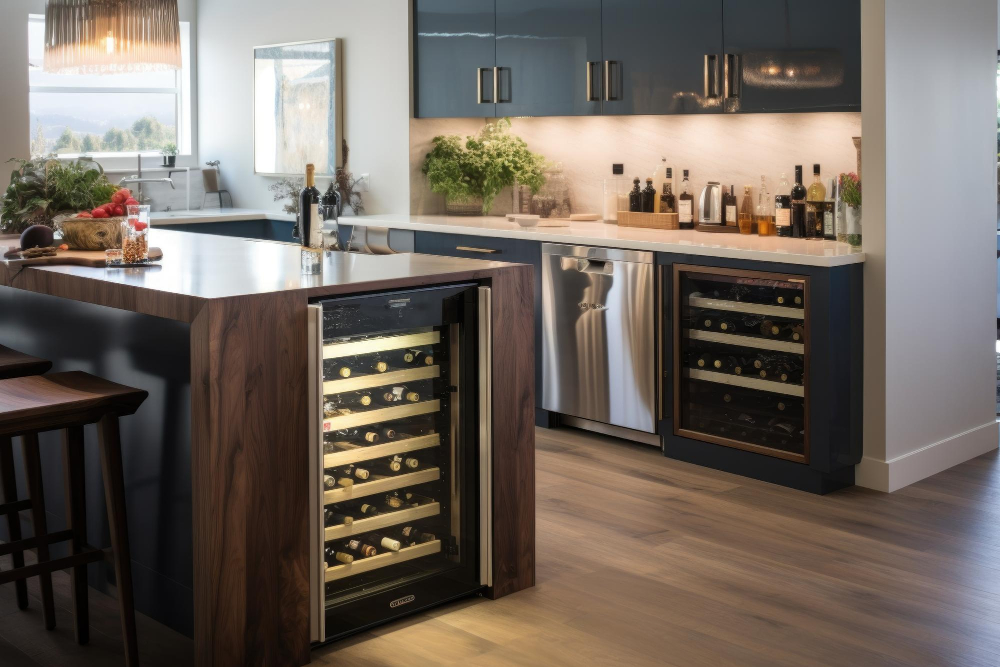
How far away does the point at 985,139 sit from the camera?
465 cm

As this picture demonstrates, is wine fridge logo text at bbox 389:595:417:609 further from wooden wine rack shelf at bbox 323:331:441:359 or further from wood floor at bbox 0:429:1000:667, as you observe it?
wooden wine rack shelf at bbox 323:331:441:359

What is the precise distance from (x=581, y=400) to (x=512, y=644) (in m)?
2.21

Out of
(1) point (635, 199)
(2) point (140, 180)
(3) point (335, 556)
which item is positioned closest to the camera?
(3) point (335, 556)

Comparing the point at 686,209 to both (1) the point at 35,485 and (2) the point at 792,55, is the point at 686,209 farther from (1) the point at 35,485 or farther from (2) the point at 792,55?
(1) the point at 35,485

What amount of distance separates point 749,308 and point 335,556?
2114mm

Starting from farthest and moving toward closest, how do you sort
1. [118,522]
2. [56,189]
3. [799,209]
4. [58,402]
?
1. [799,209]
2. [56,189]
3. [118,522]
4. [58,402]

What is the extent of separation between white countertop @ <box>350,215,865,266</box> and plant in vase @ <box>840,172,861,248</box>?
52 millimetres

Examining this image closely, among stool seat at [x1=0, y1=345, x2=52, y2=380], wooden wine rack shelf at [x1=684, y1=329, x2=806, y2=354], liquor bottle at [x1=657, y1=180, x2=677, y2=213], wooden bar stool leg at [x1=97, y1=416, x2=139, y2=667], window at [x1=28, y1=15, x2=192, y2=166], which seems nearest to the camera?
wooden bar stool leg at [x1=97, y1=416, x2=139, y2=667]

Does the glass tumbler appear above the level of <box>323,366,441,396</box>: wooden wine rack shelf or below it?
above

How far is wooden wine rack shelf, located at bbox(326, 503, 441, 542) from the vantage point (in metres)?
2.98

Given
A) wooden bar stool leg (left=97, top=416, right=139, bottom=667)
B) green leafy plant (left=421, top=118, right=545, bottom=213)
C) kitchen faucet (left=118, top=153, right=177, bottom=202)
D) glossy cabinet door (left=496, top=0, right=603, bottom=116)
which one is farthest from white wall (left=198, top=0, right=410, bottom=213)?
wooden bar stool leg (left=97, top=416, right=139, bottom=667)

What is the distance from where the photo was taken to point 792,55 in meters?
4.42

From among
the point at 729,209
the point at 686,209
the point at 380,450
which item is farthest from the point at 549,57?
the point at 380,450

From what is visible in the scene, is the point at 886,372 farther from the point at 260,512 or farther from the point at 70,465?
the point at 70,465
